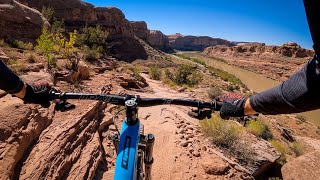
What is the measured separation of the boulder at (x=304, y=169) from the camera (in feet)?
20.1

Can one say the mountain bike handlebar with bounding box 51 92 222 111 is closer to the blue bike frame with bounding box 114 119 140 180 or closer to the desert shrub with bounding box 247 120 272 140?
the blue bike frame with bounding box 114 119 140 180

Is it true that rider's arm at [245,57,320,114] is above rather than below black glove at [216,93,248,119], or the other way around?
above

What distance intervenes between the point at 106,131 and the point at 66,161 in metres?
2.60

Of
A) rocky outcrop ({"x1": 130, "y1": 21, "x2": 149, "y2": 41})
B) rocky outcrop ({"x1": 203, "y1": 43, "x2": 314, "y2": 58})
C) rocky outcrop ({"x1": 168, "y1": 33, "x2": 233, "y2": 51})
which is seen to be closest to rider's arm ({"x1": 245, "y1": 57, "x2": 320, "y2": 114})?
rocky outcrop ({"x1": 130, "y1": 21, "x2": 149, "y2": 41})

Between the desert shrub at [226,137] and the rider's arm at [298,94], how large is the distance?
5859 millimetres

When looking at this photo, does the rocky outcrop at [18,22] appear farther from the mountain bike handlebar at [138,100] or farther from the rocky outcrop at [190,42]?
the rocky outcrop at [190,42]

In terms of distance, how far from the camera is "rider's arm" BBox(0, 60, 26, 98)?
1779 mm

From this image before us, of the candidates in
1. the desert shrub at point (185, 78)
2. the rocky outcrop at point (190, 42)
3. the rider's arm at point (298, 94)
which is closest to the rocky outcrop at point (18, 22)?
the desert shrub at point (185, 78)

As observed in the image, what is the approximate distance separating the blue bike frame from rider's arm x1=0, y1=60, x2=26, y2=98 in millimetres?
918

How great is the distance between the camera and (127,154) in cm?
196

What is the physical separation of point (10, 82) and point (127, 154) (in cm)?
109

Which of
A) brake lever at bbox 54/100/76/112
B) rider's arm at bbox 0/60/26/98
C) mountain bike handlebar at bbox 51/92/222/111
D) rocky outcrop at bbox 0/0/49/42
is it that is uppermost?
rocky outcrop at bbox 0/0/49/42

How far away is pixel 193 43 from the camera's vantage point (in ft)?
506

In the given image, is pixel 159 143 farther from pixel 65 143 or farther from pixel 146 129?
pixel 65 143
